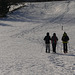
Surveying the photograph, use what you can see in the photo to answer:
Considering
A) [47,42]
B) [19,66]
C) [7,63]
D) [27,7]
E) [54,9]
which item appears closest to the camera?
[19,66]

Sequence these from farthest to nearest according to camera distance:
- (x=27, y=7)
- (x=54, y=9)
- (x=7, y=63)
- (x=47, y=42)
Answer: (x=27, y=7), (x=54, y=9), (x=47, y=42), (x=7, y=63)

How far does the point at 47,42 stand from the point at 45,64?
400 cm

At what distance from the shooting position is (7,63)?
980cm

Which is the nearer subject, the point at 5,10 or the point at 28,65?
the point at 28,65

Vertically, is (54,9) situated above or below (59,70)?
above

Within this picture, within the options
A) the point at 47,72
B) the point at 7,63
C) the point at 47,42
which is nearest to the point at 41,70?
the point at 47,72

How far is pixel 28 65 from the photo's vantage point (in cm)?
923

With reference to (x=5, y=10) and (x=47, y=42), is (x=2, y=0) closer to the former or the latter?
(x=5, y=10)

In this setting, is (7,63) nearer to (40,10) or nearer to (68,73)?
(68,73)

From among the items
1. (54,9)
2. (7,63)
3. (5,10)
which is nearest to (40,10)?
(54,9)

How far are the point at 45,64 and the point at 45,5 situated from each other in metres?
49.2

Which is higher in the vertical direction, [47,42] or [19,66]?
[47,42]

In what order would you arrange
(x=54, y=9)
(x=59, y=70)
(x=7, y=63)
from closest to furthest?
(x=59, y=70), (x=7, y=63), (x=54, y=9)

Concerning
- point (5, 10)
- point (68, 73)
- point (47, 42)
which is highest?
point (5, 10)
